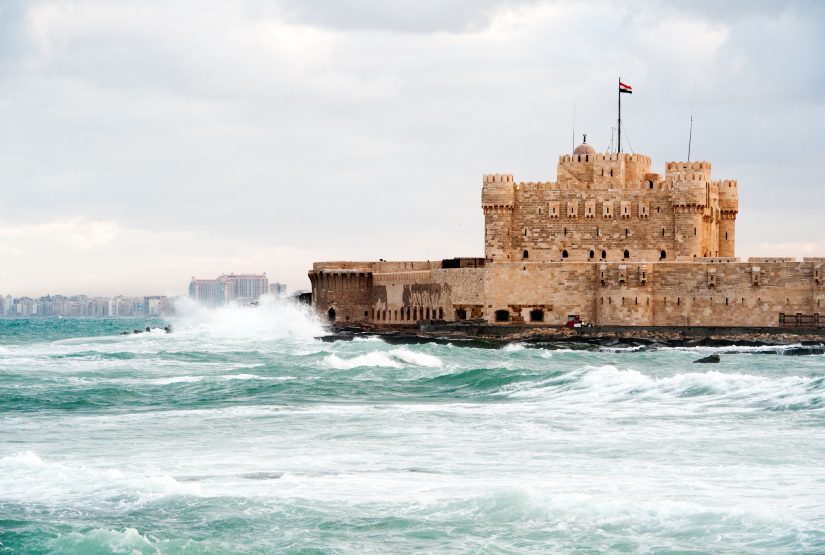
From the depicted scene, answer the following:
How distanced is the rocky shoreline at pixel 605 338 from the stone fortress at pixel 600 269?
53.7 inches

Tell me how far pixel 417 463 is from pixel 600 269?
35826mm

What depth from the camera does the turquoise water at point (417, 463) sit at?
1580 centimetres

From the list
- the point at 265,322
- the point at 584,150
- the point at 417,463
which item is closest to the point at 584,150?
the point at 584,150

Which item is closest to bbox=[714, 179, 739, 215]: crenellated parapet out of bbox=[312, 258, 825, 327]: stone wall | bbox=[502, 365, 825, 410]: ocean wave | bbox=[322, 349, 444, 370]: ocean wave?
bbox=[312, 258, 825, 327]: stone wall

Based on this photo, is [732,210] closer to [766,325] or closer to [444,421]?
[766,325]

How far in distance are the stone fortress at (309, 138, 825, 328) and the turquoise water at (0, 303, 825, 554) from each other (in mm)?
15656

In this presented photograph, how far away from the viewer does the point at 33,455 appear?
20484mm

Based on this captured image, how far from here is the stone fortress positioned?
175 ft

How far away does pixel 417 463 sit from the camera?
66.9 ft

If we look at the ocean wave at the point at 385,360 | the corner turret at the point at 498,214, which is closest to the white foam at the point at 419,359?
the ocean wave at the point at 385,360

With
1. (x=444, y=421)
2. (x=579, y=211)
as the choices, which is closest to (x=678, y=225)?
(x=579, y=211)

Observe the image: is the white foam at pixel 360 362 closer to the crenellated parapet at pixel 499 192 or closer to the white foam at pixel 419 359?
the white foam at pixel 419 359

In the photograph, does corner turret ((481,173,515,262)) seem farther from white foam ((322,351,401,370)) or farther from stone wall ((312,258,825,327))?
white foam ((322,351,401,370))

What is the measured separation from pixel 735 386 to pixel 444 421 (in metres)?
8.27
